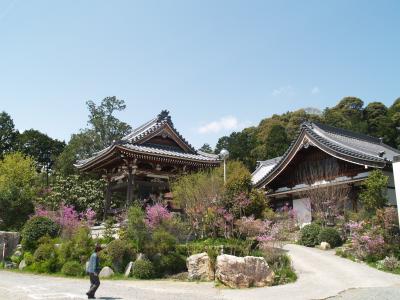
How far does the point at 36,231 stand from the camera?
1852 centimetres

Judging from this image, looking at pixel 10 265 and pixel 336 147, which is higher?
pixel 336 147

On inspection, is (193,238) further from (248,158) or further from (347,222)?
(248,158)

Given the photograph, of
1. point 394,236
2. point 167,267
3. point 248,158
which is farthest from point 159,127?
point 248,158

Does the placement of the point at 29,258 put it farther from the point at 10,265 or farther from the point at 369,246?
the point at 369,246

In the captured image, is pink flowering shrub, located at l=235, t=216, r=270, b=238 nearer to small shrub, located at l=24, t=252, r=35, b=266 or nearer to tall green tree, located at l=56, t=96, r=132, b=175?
small shrub, located at l=24, t=252, r=35, b=266

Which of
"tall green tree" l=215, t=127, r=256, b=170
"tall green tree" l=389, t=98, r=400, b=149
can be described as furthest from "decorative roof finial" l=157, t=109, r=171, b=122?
"tall green tree" l=389, t=98, r=400, b=149

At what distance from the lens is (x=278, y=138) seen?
5097 centimetres

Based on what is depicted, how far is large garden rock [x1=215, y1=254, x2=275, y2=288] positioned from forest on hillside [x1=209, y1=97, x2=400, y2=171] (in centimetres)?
3687

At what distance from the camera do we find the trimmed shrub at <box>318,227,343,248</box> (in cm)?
2056

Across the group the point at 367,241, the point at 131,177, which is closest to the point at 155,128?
the point at 131,177

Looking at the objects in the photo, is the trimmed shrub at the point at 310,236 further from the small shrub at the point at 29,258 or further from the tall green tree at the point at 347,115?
the tall green tree at the point at 347,115

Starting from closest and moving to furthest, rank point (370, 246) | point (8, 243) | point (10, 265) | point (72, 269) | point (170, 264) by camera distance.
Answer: point (170, 264), point (72, 269), point (370, 246), point (10, 265), point (8, 243)

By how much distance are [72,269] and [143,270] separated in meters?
3.10

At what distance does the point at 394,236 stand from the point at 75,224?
14276mm
